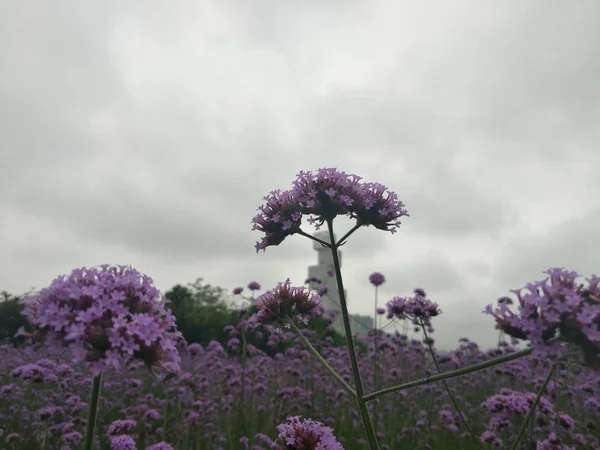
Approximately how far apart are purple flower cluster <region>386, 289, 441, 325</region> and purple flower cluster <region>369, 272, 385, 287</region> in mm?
2966

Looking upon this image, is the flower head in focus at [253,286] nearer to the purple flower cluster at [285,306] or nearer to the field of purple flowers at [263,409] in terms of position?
the field of purple flowers at [263,409]

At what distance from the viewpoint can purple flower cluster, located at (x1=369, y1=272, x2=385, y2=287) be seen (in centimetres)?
853

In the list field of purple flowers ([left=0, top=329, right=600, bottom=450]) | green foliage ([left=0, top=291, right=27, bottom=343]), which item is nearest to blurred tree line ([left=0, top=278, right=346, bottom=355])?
green foliage ([left=0, top=291, right=27, bottom=343])

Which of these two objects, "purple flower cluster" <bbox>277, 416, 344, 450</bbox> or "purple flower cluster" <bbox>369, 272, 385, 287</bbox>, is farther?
"purple flower cluster" <bbox>369, 272, 385, 287</bbox>

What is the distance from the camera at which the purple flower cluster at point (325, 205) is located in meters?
3.59

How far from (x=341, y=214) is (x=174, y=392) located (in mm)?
6002

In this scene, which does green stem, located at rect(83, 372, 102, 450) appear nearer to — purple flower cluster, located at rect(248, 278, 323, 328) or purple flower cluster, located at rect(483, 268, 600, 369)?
purple flower cluster, located at rect(248, 278, 323, 328)

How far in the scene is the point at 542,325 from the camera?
215 centimetres

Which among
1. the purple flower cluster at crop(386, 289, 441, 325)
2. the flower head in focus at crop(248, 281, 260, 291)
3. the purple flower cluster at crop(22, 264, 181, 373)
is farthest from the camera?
the flower head in focus at crop(248, 281, 260, 291)

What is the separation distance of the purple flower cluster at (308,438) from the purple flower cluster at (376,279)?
579 cm

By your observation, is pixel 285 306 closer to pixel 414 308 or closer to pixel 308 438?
pixel 308 438

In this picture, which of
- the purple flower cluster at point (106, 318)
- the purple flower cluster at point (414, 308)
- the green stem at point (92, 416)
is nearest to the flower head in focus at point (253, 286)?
the purple flower cluster at point (414, 308)

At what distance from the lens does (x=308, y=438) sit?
2773 millimetres

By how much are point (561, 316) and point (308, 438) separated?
1.55 meters
